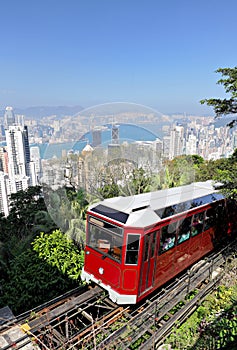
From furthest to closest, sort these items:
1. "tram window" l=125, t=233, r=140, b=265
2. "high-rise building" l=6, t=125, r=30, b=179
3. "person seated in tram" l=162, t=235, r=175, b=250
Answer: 1. "high-rise building" l=6, t=125, r=30, b=179
2. "person seated in tram" l=162, t=235, r=175, b=250
3. "tram window" l=125, t=233, r=140, b=265

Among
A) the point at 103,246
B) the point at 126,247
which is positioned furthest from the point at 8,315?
the point at 126,247

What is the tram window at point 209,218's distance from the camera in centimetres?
588

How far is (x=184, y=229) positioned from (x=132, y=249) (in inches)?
64.8

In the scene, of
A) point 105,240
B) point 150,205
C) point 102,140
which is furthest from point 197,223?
point 102,140

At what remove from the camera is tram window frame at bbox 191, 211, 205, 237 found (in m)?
5.42

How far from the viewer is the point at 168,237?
15.3 ft

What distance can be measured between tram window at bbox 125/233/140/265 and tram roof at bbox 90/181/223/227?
0.24 metres

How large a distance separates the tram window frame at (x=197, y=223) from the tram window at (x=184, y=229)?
187mm

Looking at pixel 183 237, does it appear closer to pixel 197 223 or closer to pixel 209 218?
pixel 197 223

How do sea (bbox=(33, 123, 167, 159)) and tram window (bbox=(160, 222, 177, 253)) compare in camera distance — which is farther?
sea (bbox=(33, 123, 167, 159))

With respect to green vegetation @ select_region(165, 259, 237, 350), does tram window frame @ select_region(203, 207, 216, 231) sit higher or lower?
higher

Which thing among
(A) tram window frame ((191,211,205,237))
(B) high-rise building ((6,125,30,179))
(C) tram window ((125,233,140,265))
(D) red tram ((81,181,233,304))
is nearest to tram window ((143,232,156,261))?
(D) red tram ((81,181,233,304))

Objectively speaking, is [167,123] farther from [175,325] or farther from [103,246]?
[175,325]

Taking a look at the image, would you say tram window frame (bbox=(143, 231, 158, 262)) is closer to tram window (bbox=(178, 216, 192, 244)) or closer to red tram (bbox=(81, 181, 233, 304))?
red tram (bbox=(81, 181, 233, 304))
